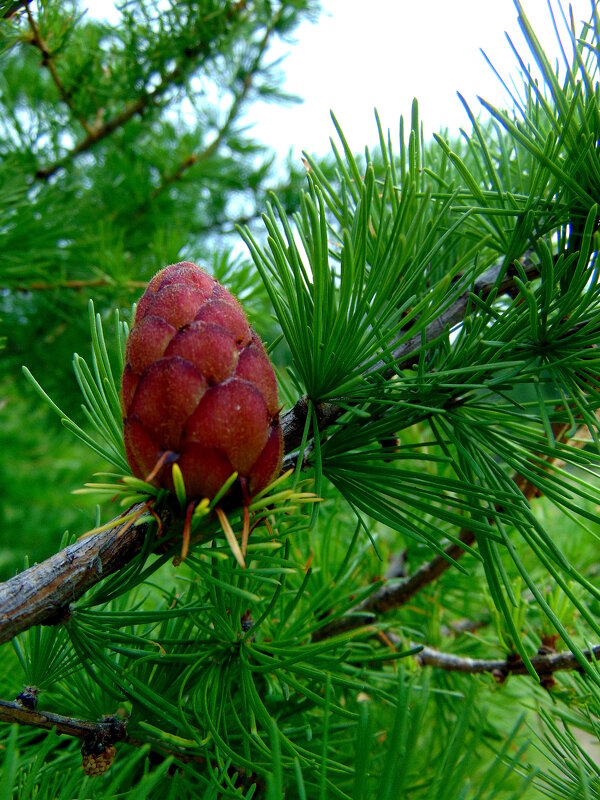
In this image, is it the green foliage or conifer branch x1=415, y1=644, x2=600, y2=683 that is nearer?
the green foliage

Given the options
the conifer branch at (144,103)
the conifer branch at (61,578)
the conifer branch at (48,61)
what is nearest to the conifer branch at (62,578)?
the conifer branch at (61,578)

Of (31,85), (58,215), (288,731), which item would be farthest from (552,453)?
(31,85)

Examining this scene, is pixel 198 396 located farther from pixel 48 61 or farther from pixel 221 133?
pixel 221 133

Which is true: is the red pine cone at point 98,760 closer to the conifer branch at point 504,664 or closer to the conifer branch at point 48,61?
the conifer branch at point 504,664

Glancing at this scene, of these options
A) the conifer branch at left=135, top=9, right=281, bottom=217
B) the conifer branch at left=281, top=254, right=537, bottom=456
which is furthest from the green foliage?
the conifer branch at left=135, top=9, right=281, bottom=217

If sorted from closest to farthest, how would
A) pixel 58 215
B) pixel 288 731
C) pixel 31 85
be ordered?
1. pixel 288 731
2. pixel 58 215
3. pixel 31 85

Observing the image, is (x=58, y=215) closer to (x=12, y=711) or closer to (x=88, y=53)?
(x=88, y=53)

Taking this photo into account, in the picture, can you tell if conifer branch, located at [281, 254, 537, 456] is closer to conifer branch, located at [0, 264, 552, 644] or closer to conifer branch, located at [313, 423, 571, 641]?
conifer branch, located at [0, 264, 552, 644]

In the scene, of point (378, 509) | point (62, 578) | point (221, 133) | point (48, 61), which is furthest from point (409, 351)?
point (221, 133)

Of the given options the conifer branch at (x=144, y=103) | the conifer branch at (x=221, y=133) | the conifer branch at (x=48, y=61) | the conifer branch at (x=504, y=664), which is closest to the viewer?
the conifer branch at (x=504, y=664)
